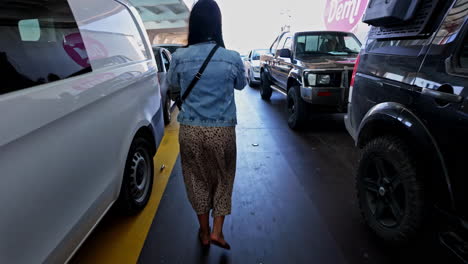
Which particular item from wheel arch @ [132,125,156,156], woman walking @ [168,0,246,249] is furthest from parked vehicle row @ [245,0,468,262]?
wheel arch @ [132,125,156,156]

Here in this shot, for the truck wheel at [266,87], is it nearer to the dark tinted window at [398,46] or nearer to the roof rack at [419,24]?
the dark tinted window at [398,46]

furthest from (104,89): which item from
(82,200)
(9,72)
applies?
(82,200)

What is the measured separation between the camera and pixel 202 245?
2.19 metres

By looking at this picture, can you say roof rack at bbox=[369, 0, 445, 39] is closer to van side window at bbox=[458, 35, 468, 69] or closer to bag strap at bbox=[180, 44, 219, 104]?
van side window at bbox=[458, 35, 468, 69]

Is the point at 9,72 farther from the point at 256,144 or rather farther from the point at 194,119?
the point at 256,144

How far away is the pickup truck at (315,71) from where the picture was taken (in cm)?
420

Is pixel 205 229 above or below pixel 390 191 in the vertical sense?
below

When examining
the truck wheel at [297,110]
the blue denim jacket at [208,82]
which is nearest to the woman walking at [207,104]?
the blue denim jacket at [208,82]

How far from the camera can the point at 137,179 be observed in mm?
2582

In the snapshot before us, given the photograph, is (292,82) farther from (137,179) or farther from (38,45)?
(38,45)

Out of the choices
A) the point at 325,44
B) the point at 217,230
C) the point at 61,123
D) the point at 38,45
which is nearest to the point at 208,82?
the point at 61,123

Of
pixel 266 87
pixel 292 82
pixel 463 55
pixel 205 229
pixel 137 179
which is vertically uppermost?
pixel 463 55

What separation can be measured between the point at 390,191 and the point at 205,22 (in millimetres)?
1823

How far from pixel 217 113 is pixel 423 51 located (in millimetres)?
1377
